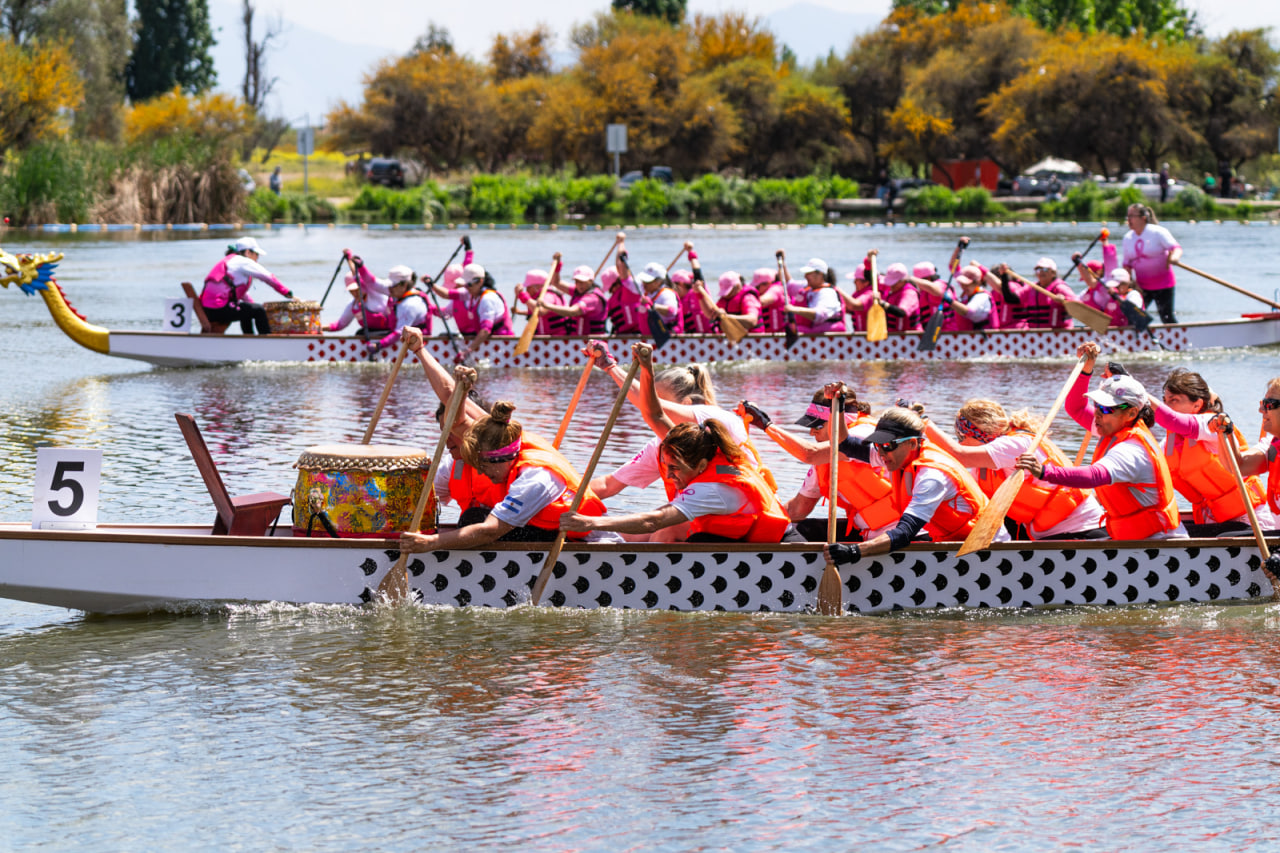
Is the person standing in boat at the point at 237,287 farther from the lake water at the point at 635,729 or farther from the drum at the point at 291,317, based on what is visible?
the lake water at the point at 635,729

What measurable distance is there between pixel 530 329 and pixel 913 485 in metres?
12.5

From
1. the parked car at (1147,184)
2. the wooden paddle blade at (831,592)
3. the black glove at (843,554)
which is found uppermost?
the parked car at (1147,184)

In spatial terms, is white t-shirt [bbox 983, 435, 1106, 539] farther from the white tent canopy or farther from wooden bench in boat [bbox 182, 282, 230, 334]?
the white tent canopy

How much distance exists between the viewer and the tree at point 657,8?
10281 centimetres

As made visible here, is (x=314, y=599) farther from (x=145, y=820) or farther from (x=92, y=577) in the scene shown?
(x=145, y=820)

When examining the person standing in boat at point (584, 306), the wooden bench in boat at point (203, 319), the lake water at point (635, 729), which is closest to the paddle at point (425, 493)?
the lake water at point (635, 729)

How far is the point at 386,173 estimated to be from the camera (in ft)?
255

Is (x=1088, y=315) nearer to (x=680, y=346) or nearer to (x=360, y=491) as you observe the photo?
(x=680, y=346)

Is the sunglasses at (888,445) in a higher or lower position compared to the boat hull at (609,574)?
higher

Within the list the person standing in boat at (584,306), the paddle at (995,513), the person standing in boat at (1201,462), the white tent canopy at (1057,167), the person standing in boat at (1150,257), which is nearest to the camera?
the paddle at (995,513)

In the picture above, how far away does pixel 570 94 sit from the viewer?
265ft

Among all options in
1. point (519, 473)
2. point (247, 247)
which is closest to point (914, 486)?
point (519, 473)

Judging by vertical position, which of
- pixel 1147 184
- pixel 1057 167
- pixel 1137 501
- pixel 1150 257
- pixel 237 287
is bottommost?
pixel 1137 501

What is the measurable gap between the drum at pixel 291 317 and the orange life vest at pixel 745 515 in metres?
13.7
